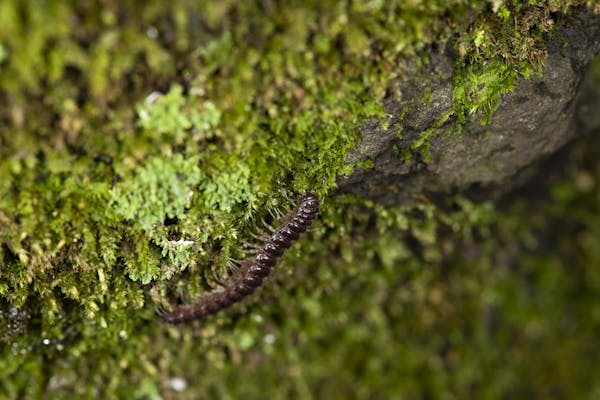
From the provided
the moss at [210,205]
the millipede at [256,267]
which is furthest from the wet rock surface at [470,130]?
the millipede at [256,267]

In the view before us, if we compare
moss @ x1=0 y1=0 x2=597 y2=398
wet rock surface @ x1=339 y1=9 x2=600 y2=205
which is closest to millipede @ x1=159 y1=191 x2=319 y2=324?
moss @ x1=0 y1=0 x2=597 y2=398

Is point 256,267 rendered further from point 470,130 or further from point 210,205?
point 470,130

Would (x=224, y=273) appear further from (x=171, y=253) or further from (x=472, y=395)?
(x=472, y=395)

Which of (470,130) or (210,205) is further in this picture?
(470,130)

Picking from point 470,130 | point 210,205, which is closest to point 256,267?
point 210,205

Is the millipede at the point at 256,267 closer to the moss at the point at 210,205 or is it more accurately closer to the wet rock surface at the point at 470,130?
the moss at the point at 210,205

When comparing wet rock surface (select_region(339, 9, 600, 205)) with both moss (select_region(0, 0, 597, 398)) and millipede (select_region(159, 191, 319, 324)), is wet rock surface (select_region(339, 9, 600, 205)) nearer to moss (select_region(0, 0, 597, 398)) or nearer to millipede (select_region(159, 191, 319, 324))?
moss (select_region(0, 0, 597, 398))
